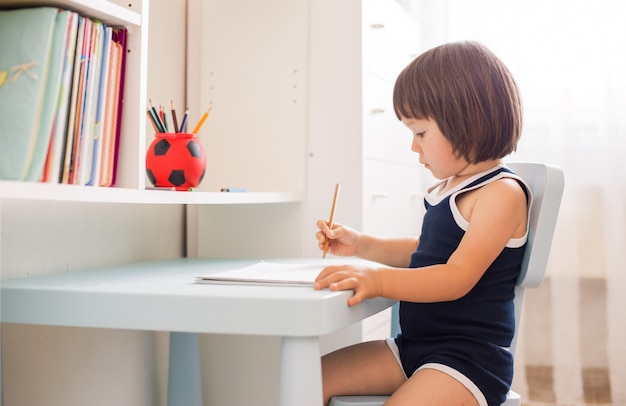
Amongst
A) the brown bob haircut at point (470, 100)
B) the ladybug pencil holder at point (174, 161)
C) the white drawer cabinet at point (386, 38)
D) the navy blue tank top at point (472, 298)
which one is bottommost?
the navy blue tank top at point (472, 298)

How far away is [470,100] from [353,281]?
0.41m

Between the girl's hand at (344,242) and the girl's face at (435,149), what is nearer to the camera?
the girl's face at (435,149)

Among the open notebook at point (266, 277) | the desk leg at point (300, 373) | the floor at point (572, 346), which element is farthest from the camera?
the floor at point (572, 346)

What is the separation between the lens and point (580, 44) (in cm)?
234

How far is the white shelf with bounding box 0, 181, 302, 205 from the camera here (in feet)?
3.04

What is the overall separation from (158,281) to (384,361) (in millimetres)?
402

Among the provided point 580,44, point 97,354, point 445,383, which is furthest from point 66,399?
point 580,44

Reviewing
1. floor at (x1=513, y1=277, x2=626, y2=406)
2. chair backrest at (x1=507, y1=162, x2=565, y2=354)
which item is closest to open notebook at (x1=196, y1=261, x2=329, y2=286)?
chair backrest at (x1=507, y1=162, x2=565, y2=354)

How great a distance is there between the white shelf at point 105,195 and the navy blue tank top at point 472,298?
1.34ft

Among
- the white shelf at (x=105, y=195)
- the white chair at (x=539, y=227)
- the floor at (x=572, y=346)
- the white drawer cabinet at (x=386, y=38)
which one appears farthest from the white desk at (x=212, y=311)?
the floor at (x=572, y=346)

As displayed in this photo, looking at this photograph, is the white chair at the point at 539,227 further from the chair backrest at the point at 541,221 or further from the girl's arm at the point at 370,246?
the girl's arm at the point at 370,246

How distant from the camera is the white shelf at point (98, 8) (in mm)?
1049

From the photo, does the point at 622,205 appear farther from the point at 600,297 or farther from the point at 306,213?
the point at 306,213

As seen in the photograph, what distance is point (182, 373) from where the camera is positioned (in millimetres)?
1513
